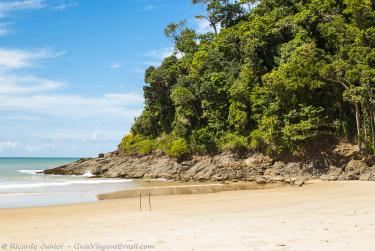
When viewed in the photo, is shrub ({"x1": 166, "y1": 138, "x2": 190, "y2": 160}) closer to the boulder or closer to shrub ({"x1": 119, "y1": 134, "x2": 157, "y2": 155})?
shrub ({"x1": 119, "y1": 134, "x2": 157, "y2": 155})

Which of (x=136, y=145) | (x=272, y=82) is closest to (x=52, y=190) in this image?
(x=272, y=82)

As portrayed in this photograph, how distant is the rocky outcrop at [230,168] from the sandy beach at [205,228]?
15.4 metres

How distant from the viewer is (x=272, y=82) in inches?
1387

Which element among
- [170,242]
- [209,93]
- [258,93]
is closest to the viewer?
[170,242]

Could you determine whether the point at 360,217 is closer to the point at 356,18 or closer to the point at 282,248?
the point at 282,248

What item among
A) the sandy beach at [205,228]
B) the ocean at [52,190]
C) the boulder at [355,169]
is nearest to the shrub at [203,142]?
the ocean at [52,190]

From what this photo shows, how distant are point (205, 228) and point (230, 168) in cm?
2787

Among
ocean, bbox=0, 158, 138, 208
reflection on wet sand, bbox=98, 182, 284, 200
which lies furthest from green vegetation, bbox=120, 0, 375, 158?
ocean, bbox=0, 158, 138, 208

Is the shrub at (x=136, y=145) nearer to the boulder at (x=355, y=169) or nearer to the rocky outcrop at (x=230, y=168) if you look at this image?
the rocky outcrop at (x=230, y=168)

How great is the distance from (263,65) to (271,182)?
14.2 m

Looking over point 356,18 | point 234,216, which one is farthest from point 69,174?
point 234,216

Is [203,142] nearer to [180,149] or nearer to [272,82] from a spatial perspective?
[180,149]

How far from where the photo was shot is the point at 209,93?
43.9 metres

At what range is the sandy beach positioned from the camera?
29.5 feet
